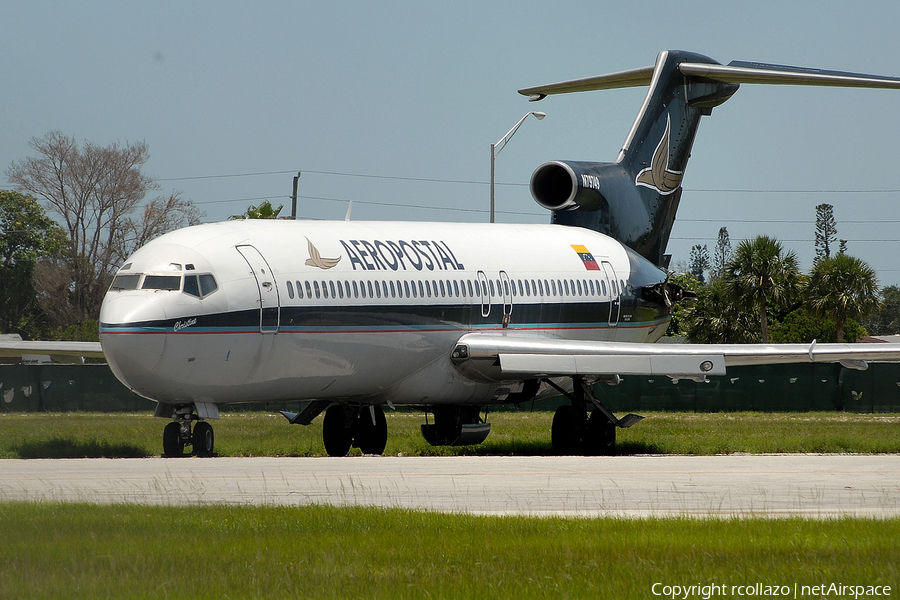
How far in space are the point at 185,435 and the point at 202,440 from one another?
1.04 feet

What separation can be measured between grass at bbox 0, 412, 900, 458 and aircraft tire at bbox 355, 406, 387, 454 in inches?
11.2

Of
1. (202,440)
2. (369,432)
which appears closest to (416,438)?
(369,432)

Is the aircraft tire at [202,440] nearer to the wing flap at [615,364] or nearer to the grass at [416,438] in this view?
the grass at [416,438]

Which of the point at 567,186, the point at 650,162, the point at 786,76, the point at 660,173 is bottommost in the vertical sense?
the point at 567,186

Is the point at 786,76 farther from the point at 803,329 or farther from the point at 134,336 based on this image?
the point at 803,329

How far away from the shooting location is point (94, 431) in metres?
25.3

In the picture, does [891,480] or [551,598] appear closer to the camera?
[551,598]

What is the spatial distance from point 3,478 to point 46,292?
58.8 metres

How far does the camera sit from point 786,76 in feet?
92.0

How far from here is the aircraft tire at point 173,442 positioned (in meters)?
19.8

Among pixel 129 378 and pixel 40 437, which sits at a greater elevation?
pixel 129 378

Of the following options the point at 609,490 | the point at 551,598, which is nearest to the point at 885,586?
the point at 551,598

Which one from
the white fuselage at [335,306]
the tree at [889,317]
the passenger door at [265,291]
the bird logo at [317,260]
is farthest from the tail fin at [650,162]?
the tree at [889,317]

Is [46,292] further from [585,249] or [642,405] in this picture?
[585,249]
